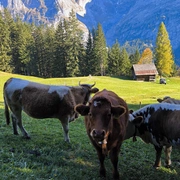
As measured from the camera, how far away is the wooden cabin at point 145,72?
6091cm

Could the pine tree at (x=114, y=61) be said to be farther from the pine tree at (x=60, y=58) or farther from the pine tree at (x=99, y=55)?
the pine tree at (x=60, y=58)

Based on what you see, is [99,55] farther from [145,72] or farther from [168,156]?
[168,156]

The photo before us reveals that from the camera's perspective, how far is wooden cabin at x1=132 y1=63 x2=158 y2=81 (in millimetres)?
60906

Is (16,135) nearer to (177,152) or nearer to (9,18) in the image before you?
(177,152)

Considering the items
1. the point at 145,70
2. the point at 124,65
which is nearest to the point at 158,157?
the point at 145,70

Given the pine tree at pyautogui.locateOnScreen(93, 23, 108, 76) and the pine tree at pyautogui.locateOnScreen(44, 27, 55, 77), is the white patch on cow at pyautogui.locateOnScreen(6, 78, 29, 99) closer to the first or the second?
the pine tree at pyautogui.locateOnScreen(44, 27, 55, 77)

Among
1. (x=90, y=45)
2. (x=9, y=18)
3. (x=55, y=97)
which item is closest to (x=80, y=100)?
(x=55, y=97)

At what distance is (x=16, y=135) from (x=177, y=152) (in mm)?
5625

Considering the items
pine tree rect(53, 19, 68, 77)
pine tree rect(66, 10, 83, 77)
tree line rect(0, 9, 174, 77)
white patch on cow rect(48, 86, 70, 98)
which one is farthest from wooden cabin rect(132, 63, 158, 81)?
white patch on cow rect(48, 86, 70, 98)

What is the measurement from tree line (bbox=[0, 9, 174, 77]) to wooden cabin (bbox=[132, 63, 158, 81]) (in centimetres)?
414

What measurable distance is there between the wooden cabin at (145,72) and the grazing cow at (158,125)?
5426 centimetres

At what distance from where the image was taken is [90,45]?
66.7 m

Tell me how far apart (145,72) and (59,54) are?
71.2 feet

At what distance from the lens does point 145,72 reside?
2403 inches
